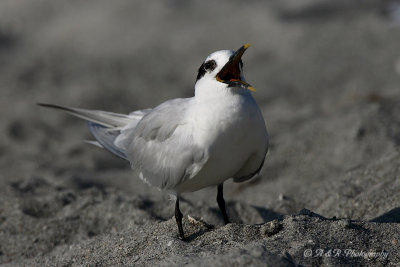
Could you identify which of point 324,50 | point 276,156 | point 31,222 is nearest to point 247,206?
point 276,156

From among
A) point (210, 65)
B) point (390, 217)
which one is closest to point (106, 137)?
point (210, 65)

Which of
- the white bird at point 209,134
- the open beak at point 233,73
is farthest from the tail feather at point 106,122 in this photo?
the open beak at point 233,73

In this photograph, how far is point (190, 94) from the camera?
725 centimetres

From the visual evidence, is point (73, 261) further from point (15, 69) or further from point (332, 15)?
point (332, 15)

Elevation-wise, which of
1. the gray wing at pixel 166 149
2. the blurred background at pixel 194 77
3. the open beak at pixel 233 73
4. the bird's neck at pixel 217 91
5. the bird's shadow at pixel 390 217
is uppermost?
the open beak at pixel 233 73

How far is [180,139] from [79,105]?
165 inches

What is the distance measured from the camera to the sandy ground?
2.98 m

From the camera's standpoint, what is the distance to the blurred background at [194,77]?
502cm

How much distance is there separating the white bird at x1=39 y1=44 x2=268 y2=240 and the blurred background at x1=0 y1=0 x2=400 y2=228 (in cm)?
93

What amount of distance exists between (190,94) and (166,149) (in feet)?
13.4

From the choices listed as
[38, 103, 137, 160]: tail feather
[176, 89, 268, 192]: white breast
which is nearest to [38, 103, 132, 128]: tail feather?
[38, 103, 137, 160]: tail feather

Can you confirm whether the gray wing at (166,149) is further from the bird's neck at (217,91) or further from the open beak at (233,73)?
the open beak at (233,73)

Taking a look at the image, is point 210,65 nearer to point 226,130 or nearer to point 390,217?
point 226,130

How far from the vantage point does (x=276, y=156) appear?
5242 millimetres
